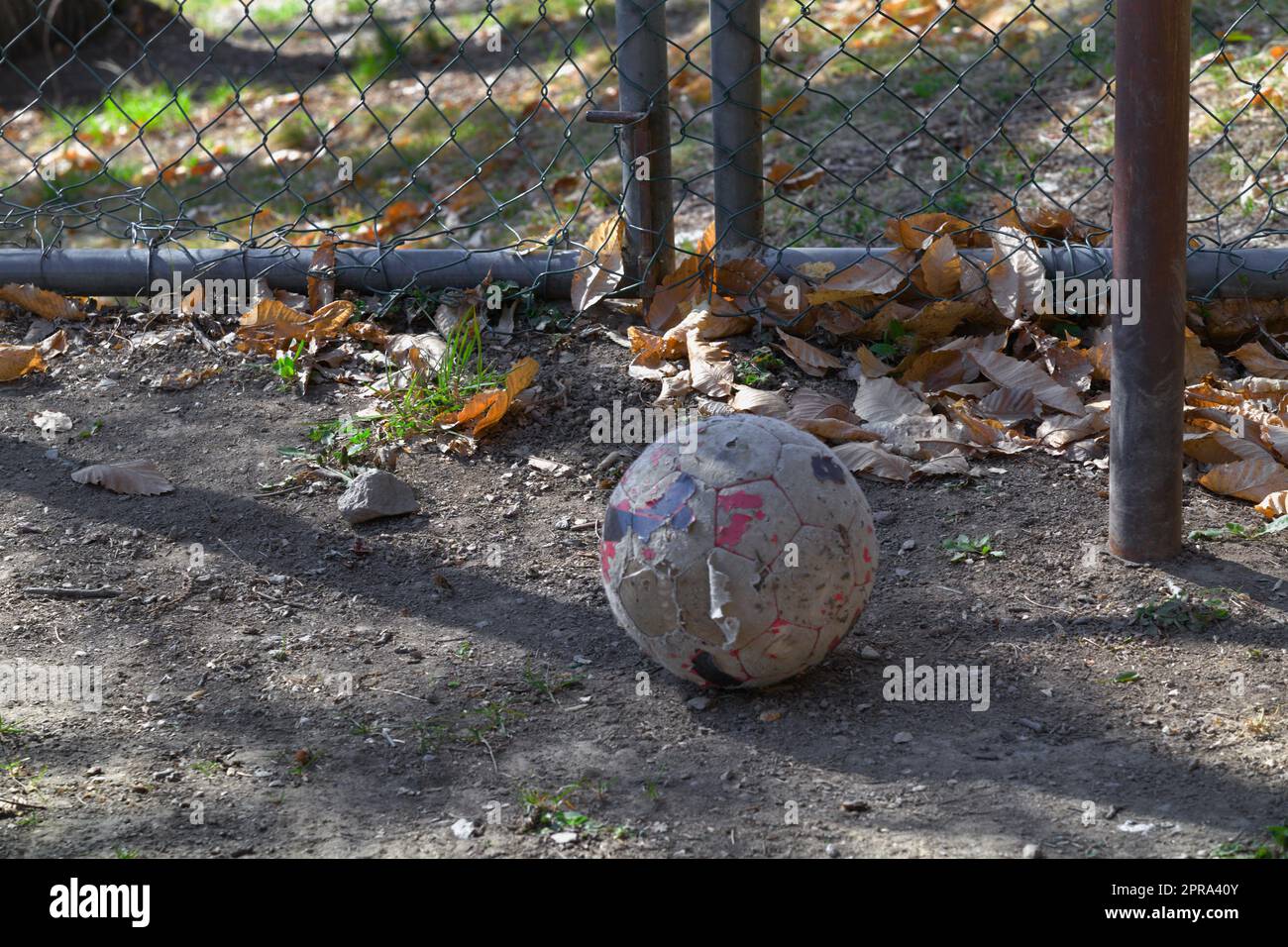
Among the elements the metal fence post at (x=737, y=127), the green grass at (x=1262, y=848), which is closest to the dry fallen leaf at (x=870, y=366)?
the metal fence post at (x=737, y=127)

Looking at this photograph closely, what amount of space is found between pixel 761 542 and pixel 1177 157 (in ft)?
3.76

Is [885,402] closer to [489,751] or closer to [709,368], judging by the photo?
[709,368]

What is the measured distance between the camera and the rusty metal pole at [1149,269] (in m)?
2.61

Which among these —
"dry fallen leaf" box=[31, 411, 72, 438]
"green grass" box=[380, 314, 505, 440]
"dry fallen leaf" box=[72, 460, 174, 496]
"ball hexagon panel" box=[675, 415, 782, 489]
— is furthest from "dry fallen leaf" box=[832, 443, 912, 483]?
"dry fallen leaf" box=[31, 411, 72, 438]

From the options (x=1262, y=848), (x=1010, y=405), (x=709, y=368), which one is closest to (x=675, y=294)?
(x=709, y=368)

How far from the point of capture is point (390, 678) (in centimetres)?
269

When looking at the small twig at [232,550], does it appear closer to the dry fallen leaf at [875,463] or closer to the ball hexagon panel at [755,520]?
the ball hexagon panel at [755,520]

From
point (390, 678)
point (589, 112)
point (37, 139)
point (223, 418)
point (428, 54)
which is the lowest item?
point (390, 678)

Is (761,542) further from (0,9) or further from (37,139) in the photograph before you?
(0,9)

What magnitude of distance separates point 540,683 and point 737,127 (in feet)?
5.61

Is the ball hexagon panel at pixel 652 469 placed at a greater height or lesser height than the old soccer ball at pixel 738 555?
greater

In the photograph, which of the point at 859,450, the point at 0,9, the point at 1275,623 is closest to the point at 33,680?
the point at 859,450

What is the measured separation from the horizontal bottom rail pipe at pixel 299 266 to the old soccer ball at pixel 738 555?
1.41 m

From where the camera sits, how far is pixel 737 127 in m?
3.63
